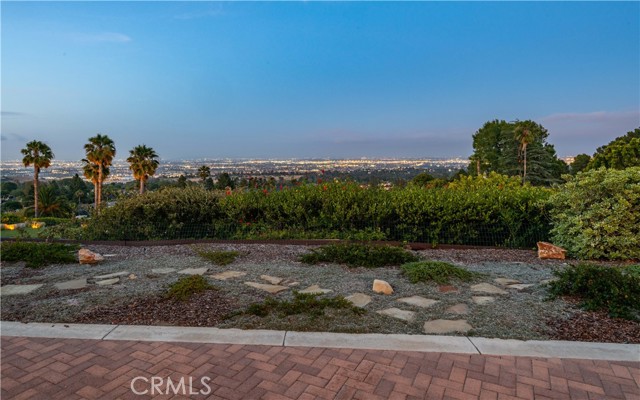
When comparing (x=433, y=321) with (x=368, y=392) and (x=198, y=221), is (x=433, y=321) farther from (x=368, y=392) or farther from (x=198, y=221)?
(x=198, y=221)

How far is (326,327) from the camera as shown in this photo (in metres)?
3.01

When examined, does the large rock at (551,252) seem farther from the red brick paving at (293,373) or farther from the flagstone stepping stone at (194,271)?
the flagstone stepping stone at (194,271)

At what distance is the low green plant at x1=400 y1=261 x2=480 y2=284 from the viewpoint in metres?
4.39

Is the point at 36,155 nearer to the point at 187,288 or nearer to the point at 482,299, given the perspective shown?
the point at 187,288

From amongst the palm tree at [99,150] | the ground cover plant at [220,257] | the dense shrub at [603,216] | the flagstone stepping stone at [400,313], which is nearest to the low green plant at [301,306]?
the flagstone stepping stone at [400,313]

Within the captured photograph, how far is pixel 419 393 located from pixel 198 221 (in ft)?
23.2

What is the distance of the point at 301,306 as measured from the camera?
343cm

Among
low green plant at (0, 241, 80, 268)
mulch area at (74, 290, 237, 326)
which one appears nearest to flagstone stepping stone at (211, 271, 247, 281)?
mulch area at (74, 290, 237, 326)

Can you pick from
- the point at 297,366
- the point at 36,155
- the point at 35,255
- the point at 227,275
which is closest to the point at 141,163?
the point at 36,155

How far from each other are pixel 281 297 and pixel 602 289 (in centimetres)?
338

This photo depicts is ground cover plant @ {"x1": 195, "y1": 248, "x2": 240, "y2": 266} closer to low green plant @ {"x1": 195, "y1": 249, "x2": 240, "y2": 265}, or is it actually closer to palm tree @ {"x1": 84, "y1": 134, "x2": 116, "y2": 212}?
low green plant @ {"x1": 195, "y1": 249, "x2": 240, "y2": 265}

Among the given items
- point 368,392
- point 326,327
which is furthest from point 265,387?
point 326,327

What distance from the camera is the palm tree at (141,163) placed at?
3691 centimetres

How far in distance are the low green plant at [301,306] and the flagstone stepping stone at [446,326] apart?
631mm
